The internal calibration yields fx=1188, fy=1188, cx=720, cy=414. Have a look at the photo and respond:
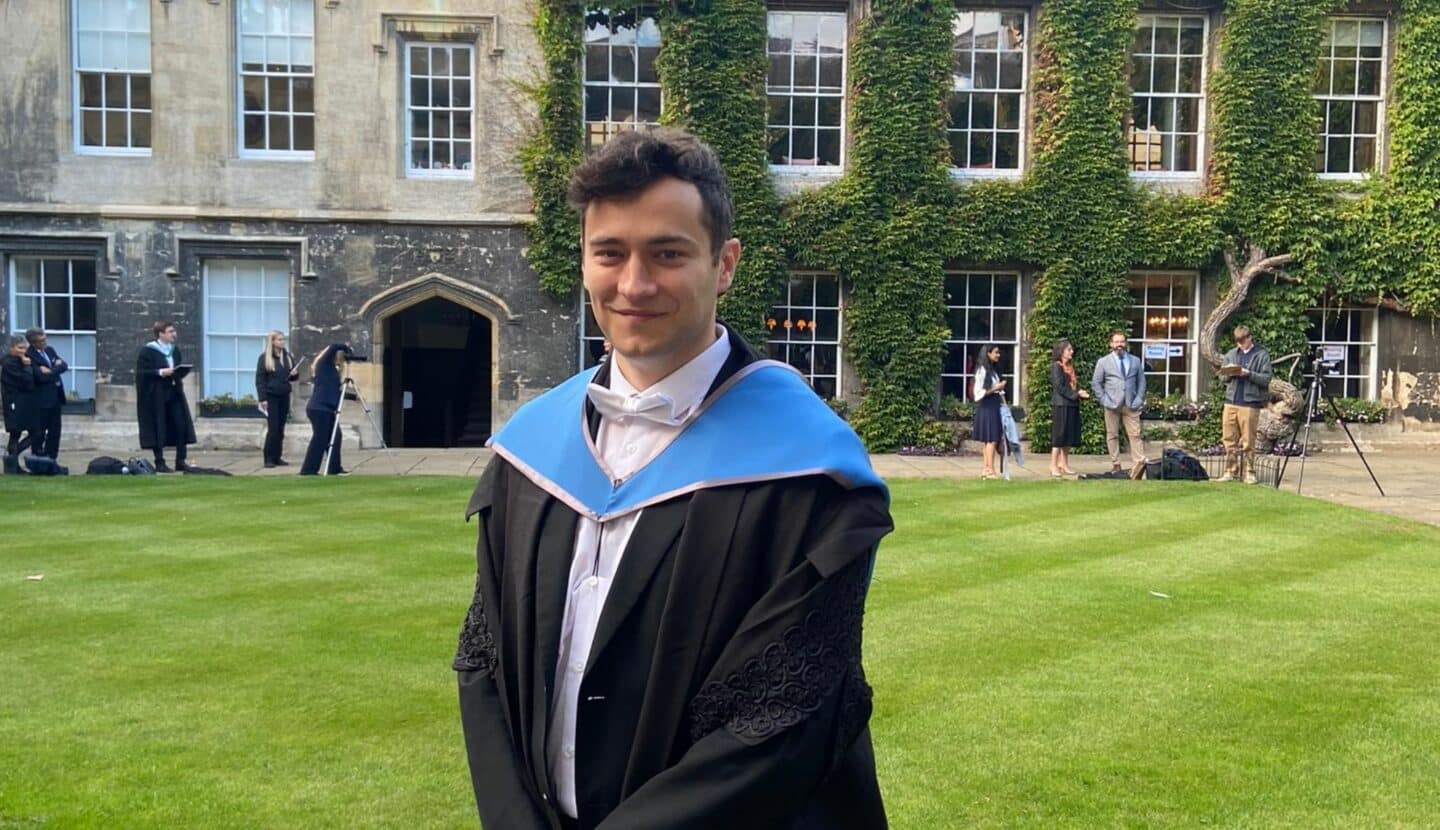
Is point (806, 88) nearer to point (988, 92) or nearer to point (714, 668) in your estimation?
point (988, 92)

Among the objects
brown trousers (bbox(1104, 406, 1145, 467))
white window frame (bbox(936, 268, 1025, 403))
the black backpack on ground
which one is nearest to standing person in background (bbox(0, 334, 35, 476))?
white window frame (bbox(936, 268, 1025, 403))

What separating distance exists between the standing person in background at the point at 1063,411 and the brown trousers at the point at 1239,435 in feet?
5.55

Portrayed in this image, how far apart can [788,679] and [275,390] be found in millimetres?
14475

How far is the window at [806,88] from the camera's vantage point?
59.7 ft

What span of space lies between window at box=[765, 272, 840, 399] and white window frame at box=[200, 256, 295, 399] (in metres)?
7.37

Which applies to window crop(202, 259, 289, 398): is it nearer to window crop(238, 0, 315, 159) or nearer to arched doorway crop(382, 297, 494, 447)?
window crop(238, 0, 315, 159)

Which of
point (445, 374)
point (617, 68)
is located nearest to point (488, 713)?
point (617, 68)

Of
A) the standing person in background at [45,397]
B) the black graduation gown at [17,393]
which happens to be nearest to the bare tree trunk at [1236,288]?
the standing person in background at [45,397]

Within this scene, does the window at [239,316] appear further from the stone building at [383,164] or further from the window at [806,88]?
the window at [806,88]

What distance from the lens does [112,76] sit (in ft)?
58.0

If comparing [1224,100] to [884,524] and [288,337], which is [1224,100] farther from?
[884,524]

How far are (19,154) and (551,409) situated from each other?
18.6 m

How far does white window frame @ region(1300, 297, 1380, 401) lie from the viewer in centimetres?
1844

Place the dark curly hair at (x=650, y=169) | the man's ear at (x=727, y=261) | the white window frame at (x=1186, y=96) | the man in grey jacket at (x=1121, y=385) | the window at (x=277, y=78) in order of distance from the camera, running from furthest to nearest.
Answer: the white window frame at (x=1186, y=96)
the window at (x=277, y=78)
the man in grey jacket at (x=1121, y=385)
the man's ear at (x=727, y=261)
the dark curly hair at (x=650, y=169)
